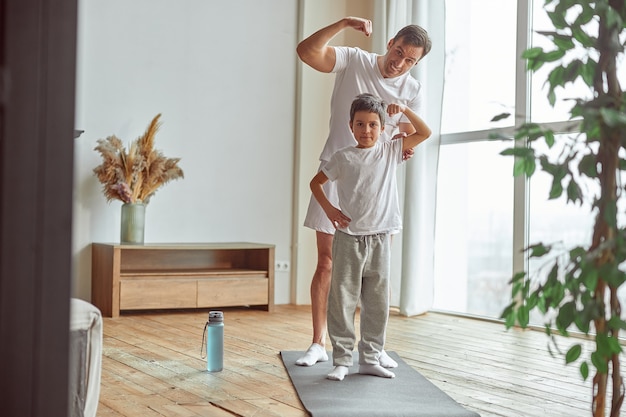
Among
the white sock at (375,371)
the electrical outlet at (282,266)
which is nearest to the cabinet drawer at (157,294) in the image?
the electrical outlet at (282,266)

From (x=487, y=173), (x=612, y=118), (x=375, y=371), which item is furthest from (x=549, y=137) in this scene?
(x=487, y=173)

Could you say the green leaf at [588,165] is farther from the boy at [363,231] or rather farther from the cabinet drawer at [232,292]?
the cabinet drawer at [232,292]

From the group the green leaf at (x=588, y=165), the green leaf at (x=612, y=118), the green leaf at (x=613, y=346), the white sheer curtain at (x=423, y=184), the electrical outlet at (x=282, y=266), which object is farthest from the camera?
the electrical outlet at (x=282, y=266)

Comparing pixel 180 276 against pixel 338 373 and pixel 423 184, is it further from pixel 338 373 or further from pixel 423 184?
pixel 338 373

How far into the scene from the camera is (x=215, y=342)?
2873mm

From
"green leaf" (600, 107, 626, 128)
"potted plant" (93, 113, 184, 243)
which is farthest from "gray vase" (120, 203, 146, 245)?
"green leaf" (600, 107, 626, 128)

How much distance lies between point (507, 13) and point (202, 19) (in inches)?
79.6

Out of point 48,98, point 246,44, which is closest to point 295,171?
point 246,44

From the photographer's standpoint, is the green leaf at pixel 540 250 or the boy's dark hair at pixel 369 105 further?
the boy's dark hair at pixel 369 105

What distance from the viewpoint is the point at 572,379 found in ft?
9.40

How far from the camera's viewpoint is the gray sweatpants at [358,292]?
9.04 feet

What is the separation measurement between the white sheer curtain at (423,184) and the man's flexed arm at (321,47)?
1834mm

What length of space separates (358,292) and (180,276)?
209 cm

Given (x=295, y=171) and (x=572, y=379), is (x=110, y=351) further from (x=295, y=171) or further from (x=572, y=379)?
(x=295, y=171)
